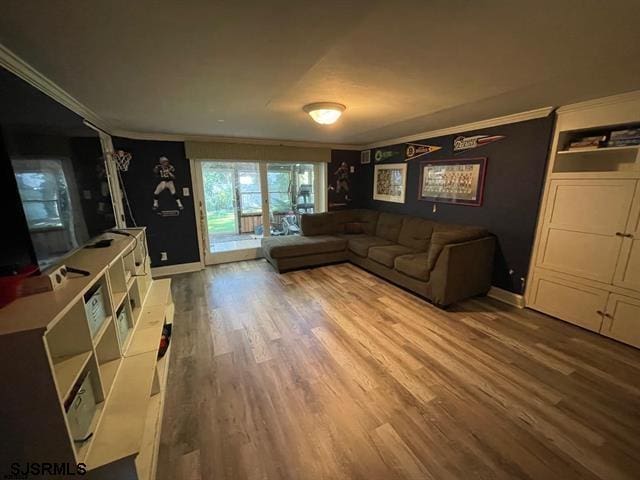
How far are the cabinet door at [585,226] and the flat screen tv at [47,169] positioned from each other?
412cm

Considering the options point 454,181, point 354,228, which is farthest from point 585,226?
point 354,228

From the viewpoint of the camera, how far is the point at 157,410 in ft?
5.32

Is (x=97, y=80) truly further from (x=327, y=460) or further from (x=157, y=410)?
(x=327, y=460)

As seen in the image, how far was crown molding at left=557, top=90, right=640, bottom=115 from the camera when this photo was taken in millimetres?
2175

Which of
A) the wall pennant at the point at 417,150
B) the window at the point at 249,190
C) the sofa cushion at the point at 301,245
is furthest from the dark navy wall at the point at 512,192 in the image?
the window at the point at 249,190

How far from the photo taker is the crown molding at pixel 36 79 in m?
1.44

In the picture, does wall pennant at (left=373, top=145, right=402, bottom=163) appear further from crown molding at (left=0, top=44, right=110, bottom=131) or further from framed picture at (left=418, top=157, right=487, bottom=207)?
crown molding at (left=0, top=44, right=110, bottom=131)

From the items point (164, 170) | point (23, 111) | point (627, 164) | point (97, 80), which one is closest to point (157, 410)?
point (23, 111)

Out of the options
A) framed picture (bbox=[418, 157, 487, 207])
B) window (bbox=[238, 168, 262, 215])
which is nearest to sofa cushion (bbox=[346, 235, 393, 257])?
framed picture (bbox=[418, 157, 487, 207])

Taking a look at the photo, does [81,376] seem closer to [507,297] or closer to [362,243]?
[362,243]

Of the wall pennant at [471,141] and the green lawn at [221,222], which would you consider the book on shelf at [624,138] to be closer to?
the wall pennant at [471,141]

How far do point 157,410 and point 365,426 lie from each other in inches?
51.8

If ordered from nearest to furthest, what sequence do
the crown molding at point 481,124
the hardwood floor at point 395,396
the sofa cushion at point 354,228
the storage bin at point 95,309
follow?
1. the storage bin at point 95,309
2. the hardwood floor at point 395,396
3. the crown molding at point 481,124
4. the sofa cushion at point 354,228

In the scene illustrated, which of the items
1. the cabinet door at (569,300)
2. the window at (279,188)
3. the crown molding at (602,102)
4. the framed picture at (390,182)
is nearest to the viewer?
the crown molding at (602,102)
